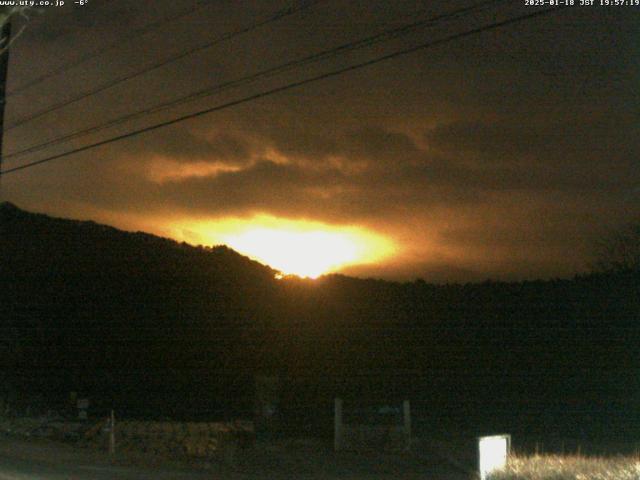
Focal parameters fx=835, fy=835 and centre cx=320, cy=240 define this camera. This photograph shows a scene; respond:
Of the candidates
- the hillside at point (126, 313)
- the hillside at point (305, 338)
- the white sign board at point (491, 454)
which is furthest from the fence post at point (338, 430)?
the hillside at point (126, 313)

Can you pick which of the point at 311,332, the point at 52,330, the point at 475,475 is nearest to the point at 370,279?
the point at 311,332

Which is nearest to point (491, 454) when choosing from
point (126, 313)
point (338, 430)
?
point (338, 430)

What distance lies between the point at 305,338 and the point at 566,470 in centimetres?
1823

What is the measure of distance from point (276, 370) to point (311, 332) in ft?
5.99

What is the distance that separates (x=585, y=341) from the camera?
1001 inches

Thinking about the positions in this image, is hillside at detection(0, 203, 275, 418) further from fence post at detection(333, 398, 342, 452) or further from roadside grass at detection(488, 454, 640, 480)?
roadside grass at detection(488, 454, 640, 480)

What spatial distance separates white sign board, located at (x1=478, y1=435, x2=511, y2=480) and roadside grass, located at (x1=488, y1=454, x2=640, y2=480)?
124 millimetres

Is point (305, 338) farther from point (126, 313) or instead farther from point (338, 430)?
point (338, 430)

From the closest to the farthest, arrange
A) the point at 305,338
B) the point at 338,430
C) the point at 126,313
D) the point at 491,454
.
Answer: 1. the point at 491,454
2. the point at 338,430
3. the point at 305,338
4. the point at 126,313

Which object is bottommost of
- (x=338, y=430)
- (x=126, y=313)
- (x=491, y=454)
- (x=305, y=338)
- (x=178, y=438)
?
(x=178, y=438)

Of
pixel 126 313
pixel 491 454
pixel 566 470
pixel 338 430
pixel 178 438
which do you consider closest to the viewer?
pixel 566 470

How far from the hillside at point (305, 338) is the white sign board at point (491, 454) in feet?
38.1

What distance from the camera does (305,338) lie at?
29797mm

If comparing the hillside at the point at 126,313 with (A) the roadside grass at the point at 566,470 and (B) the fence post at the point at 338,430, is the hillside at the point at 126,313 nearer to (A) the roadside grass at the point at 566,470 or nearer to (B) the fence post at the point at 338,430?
(B) the fence post at the point at 338,430
